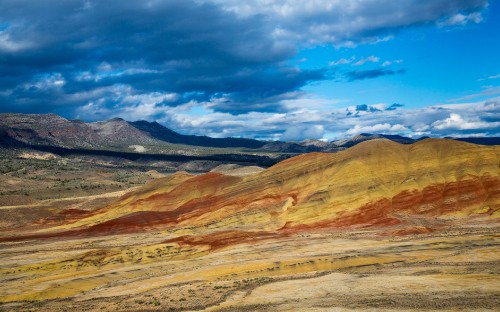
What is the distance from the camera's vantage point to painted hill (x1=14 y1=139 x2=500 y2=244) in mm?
79812

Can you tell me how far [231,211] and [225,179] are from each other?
83.8 feet

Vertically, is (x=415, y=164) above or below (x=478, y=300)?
above

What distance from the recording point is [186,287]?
1563 inches

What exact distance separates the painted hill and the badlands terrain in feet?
1.01

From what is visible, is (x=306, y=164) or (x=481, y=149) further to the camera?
(x=306, y=164)

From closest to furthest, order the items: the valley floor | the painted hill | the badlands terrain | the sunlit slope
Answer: the valley floor
the badlands terrain
the painted hill
the sunlit slope

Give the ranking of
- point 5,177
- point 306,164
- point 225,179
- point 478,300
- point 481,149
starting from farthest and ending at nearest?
1. point 5,177
2. point 225,179
3. point 306,164
4. point 481,149
5. point 478,300

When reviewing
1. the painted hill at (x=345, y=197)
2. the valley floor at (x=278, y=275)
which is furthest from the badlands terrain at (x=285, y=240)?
the painted hill at (x=345, y=197)

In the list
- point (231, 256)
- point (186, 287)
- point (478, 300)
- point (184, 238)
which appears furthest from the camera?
point (184, 238)

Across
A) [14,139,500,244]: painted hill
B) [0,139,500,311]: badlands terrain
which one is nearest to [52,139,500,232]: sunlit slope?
[14,139,500,244]: painted hill

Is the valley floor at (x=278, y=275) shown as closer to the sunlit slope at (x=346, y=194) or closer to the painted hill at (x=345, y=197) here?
the painted hill at (x=345, y=197)

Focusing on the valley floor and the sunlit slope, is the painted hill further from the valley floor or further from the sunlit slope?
the valley floor

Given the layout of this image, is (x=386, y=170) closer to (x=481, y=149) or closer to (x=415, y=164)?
(x=415, y=164)

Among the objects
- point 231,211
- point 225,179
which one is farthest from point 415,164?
point 225,179
